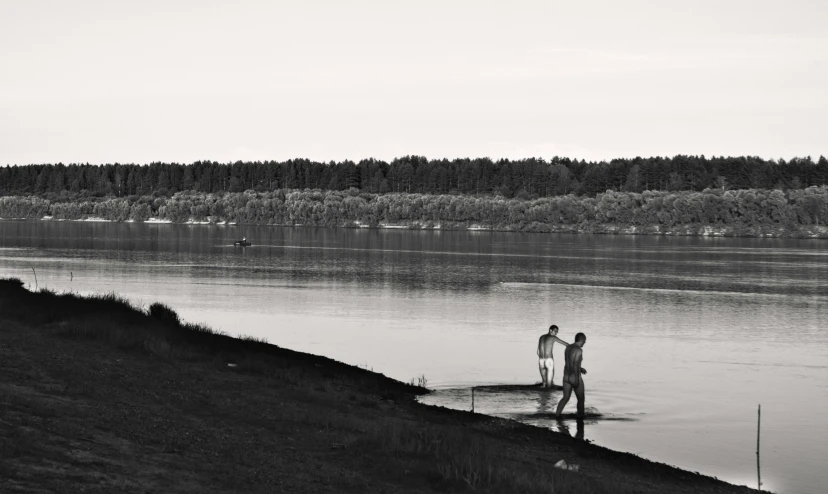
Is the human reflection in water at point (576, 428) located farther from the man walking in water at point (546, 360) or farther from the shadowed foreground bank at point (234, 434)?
the man walking in water at point (546, 360)

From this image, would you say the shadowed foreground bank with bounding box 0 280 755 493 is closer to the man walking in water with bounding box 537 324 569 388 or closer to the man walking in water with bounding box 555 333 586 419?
the man walking in water with bounding box 555 333 586 419

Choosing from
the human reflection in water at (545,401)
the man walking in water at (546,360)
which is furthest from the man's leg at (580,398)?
the man walking in water at (546,360)

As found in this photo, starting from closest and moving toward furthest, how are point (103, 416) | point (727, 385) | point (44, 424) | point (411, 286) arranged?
1. point (44, 424)
2. point (103, 416)
3. point (727, 385)
4. point (411, 286)

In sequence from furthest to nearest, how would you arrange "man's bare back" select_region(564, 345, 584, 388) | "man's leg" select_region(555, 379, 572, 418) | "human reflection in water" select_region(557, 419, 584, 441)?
"man's leg" select_region(555, 379, 572, 418) < "man's bare back" select_region(564, 345, 584, 388) < "human reflection in water" select_region(557, 419, 584, 441)

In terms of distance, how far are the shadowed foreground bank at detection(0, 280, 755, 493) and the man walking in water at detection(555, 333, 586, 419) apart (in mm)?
3016

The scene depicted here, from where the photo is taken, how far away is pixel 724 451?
26.2 m

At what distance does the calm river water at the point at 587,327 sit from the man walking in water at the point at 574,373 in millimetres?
814

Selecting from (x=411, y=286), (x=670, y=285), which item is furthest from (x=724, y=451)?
(x=670, y=285)

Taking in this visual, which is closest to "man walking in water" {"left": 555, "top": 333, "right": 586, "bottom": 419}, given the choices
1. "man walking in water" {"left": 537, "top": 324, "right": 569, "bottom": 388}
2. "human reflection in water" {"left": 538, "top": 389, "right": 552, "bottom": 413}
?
"human reflection in water" {"left": 538, "top": 389, "right": 552, "bottom": 413}

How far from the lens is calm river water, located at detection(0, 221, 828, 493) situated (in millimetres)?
28750

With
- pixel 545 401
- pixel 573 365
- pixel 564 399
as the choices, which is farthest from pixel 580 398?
pixel 545 401

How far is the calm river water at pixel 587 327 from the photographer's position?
28750 mm

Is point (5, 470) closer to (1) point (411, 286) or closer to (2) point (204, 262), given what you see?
(1) point (411, 286)

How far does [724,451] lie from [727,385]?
1185 centimetres
